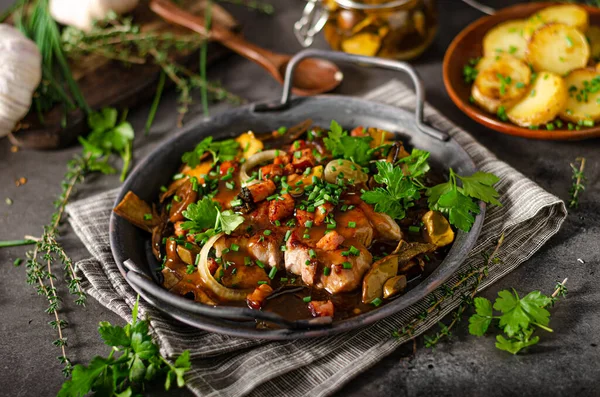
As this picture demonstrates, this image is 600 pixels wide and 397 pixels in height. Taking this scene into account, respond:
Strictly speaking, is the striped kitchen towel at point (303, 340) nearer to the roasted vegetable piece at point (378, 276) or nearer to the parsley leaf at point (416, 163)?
the roasted vegetable piece at point (378, 276)

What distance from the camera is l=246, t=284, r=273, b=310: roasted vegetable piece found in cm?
296

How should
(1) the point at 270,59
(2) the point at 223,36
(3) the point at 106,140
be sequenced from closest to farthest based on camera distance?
(3) the point at 106,140
(1) the point at 270,59
(2) the point at 223,36

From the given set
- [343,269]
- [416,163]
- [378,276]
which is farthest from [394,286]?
[416,163]

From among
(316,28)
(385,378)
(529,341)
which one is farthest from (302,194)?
(316,28)

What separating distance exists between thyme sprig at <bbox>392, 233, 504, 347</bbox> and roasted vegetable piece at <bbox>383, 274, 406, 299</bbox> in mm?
181

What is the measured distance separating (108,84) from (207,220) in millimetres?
2165

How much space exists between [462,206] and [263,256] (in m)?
1.05

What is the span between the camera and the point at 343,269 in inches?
116

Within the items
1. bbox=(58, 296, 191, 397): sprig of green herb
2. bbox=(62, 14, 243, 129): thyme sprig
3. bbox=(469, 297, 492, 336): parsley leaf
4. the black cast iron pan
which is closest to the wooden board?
bbox=(62, 14, 243, 129): thyme sprig

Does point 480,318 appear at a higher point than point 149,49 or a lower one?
lower

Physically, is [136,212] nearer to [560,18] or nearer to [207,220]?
[207,220]

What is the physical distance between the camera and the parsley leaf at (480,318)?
2932 millimetres

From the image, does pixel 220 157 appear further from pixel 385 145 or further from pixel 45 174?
pixel 45 174

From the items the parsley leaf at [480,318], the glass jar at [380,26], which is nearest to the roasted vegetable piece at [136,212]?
the parsley leaf at [480,318]
